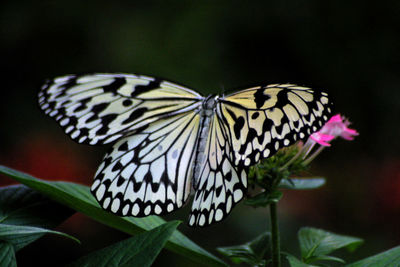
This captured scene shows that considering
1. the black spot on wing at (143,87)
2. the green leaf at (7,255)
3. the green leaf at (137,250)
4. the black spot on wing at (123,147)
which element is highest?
the black spot on wing at (143,87)

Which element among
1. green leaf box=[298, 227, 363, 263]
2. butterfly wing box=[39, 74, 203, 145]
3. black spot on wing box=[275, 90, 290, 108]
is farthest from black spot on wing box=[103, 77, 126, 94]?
green leaf box=[298, 227, 363, 263]

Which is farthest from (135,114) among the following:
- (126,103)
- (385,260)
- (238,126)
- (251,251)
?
(385,260)

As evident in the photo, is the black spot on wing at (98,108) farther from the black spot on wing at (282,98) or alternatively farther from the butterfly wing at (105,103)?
the black spot on wing at (282,98)

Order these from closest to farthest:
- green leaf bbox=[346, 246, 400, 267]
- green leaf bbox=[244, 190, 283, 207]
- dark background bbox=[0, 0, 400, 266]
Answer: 1. green leaf bbox=[346, 246, 400, 267]
2. green leaf bbox=[244, 190, 283, 207]
3. dark background bbox=[0, 0, 400, 266]

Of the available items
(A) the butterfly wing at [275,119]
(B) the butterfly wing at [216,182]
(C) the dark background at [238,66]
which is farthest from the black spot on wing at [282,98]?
(C) the dark background at [238,66]

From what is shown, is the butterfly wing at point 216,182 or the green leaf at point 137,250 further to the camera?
the butterfly wing at point 216,182

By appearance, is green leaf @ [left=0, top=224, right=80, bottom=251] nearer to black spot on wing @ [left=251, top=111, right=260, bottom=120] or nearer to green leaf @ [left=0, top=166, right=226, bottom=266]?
green leaf @ [left=0, top=166, right=226, bottom=266]

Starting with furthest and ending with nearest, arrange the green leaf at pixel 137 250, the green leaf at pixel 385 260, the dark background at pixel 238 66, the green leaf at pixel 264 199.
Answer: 1. the dark background at pixel 238 66
2. the green leaf at pixel 264 199
3. the green leaf at pixel 385 260
4. the green leaf at pixel 137 250
